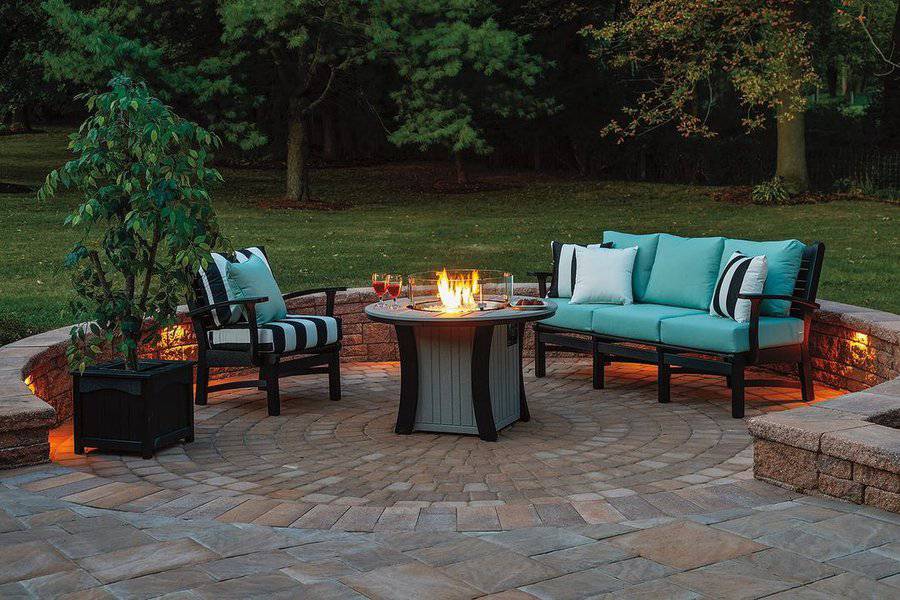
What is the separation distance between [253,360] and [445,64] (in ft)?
41.3

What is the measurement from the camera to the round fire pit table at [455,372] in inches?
232

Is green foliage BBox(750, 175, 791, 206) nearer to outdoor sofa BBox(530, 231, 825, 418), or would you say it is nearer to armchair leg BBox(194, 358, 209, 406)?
outdoor sofa BBox(530, 231, 825, 418)

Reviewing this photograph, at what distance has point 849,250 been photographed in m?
13.2

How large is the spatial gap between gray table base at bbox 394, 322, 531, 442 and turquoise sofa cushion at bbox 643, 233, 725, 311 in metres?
1.67

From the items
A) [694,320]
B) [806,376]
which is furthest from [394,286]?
[806,376]

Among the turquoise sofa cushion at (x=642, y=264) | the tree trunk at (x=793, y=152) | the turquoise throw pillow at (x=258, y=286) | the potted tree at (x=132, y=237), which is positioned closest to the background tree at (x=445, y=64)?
the tree trunk at (x=793, y=152)

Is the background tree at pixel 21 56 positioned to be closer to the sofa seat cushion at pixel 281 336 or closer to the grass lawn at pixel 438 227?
the grass lawn at pixel 438 227

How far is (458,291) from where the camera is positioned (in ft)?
19.9

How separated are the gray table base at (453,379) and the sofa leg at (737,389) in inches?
54.1

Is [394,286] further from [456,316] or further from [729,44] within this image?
[729,44]

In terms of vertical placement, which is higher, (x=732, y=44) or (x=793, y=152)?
(x=732, y=44)

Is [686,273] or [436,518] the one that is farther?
[686,273]

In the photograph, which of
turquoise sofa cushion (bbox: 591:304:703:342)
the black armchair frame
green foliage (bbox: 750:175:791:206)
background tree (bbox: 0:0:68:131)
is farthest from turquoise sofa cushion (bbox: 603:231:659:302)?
background tree (bbox: 0:0:68:131)

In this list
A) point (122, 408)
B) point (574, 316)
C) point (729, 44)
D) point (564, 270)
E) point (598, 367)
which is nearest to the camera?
point (122, 408)
